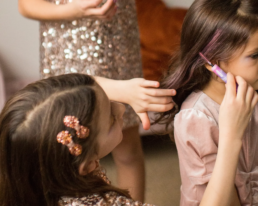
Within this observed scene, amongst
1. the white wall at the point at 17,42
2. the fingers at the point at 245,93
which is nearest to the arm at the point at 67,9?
the fingers at the point at 245,93

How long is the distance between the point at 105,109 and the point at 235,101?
31 cm

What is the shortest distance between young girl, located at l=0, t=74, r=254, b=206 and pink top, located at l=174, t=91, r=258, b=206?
138 mm

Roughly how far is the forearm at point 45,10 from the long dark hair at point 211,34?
13.3 inches

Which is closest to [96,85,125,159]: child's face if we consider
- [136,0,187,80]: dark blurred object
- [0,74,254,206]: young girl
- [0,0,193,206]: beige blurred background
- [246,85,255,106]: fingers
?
[0,74,254,206]: young girl

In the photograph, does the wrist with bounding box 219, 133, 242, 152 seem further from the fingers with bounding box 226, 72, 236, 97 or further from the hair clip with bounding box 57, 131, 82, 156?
the hair clip with bounding box 57, 131, 82, 156

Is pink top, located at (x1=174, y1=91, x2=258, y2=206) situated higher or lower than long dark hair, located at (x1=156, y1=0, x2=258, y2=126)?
lower

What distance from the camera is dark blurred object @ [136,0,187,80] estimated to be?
1.86 metres

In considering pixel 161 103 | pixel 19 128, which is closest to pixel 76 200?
pixel 19 128

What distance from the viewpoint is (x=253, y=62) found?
860 mm

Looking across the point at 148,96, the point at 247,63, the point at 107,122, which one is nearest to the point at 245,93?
the point at 247,63

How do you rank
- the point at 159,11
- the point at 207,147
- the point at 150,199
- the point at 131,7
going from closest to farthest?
the point at 207,147
the point at 131,7
the point at 150,199
the point at 159,11

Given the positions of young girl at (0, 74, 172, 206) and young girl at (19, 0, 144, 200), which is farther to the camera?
young girl at (19, 0, 144, 200)

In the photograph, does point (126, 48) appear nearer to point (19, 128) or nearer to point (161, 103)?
point (161, 103)

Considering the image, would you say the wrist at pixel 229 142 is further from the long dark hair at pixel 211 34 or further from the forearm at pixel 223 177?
the long dark hair at pixel 211 34
